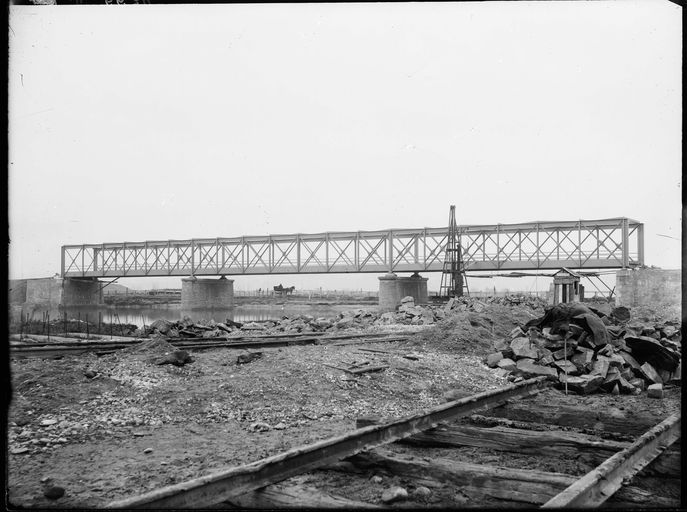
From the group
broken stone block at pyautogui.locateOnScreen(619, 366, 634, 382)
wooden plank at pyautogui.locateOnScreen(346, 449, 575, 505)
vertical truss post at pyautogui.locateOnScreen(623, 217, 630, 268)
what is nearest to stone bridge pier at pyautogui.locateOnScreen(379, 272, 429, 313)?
vertical truss post at pyautogui.locateOnScreen(623, 217, 630, 268)

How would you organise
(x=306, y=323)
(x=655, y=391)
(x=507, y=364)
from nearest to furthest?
(x=655, y=391) → (x=507, y=364) → (x=306, y=323)

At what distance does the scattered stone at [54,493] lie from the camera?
13.5 feet

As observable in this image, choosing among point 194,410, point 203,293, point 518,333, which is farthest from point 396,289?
point 194,410

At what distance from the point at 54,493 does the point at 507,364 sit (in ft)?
28.3

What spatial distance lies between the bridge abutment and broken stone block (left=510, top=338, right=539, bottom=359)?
64577 mm

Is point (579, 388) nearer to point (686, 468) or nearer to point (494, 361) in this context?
point (494, 361)

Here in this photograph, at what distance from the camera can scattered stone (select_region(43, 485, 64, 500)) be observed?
4125mm

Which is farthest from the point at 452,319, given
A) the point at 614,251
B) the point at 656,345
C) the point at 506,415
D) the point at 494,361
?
the point at 614,251

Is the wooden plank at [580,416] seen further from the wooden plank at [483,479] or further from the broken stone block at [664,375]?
the broken stone block at [664,375]

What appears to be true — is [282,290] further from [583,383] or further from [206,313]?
[583,383]

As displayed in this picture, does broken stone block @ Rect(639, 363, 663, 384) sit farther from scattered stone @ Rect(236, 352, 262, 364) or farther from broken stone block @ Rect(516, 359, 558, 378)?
scattered stone @ Rect(236, 352, 262, 364)

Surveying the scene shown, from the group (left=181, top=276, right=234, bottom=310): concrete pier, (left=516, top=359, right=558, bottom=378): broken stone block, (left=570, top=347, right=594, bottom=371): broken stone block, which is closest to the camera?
(left=516, top=359, right=558, bottom=378): broken stone block

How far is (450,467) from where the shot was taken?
14.2 ft

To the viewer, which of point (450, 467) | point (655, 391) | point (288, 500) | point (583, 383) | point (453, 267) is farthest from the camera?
point (453, 267)
